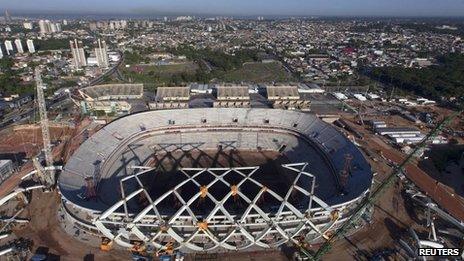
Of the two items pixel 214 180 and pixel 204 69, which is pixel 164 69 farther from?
pixel 214 180

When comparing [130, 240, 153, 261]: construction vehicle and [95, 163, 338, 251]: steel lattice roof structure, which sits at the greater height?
[95, 163, 338, 251]: steel lattice roof structure

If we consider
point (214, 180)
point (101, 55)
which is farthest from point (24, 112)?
point (214, 180)

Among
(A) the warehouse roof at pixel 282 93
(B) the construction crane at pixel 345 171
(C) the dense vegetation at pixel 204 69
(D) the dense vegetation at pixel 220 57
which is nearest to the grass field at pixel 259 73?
(C) the dense vegetation at pixel 204 69

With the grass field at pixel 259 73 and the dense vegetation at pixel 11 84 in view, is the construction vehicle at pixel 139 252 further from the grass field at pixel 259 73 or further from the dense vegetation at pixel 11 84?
the grass field at pixel 259 73

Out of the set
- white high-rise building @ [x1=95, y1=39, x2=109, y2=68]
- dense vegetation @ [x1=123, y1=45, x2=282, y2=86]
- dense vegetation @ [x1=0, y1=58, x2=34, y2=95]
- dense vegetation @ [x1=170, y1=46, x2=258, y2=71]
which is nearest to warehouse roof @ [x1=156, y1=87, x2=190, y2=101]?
dense vegetation @ [x1=123, y1=45, x2=282, y2=86]

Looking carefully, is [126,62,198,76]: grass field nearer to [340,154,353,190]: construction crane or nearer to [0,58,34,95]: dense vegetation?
[0,58,34,95]: dense vegetation

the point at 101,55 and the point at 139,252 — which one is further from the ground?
the point at 139,252

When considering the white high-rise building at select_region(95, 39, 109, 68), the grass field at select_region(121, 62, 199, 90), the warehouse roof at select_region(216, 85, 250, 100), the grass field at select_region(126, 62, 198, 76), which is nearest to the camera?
the warehouse roof at select_region(216, 85, 250, 100)
